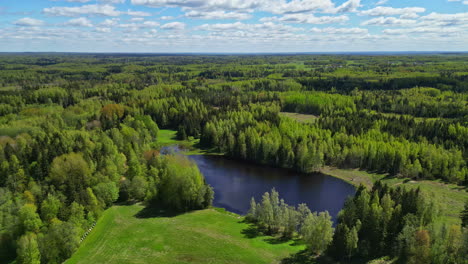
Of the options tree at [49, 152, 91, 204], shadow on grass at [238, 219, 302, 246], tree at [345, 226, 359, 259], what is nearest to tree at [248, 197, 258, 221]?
shadow on grass at [238, 219, 302, 246]

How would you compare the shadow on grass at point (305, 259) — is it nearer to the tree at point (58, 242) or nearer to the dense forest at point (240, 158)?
the dense forest at point (240, 158)

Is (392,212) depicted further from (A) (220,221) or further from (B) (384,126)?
(B) (384,126)

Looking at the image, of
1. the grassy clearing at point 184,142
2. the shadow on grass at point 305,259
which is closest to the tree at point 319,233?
the shadow on grass at point 305,259

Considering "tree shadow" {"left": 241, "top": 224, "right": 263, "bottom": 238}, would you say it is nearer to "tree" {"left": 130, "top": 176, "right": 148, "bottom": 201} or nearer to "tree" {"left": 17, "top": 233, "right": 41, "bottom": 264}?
"tree" {"left": 130, "top": 176, "right": 148, "bottom": 201}

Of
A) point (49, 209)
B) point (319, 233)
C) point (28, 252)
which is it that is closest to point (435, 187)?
point (319, 233)

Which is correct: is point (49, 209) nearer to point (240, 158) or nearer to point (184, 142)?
point (240, 158)

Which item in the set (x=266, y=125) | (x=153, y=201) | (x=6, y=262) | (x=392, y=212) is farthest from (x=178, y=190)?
(x=266, y=125)
